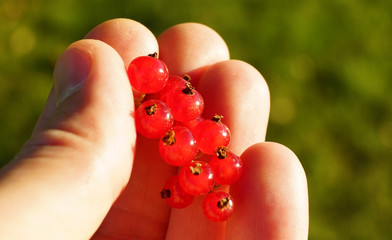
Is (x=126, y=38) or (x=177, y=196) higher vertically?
(x=126, y=38)

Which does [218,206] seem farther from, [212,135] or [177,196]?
[212,135]

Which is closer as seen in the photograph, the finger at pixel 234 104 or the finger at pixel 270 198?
the finger at pixel 270 198

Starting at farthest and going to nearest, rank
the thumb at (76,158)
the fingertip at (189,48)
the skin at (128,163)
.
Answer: the fingertip at (189,48) → the skin at (128,163) → the thumb at (76,158)

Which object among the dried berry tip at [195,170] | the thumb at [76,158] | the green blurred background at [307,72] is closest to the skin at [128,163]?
the thumb at [76,158]

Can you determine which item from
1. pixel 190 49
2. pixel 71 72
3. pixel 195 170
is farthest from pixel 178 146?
pixel 190 49

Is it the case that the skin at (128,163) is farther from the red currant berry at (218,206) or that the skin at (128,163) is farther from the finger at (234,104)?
the red currant berry at (218,206)

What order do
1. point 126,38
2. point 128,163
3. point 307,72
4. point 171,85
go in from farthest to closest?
point 307,72 → point 126,38 → point 171,85 → point 128,163
